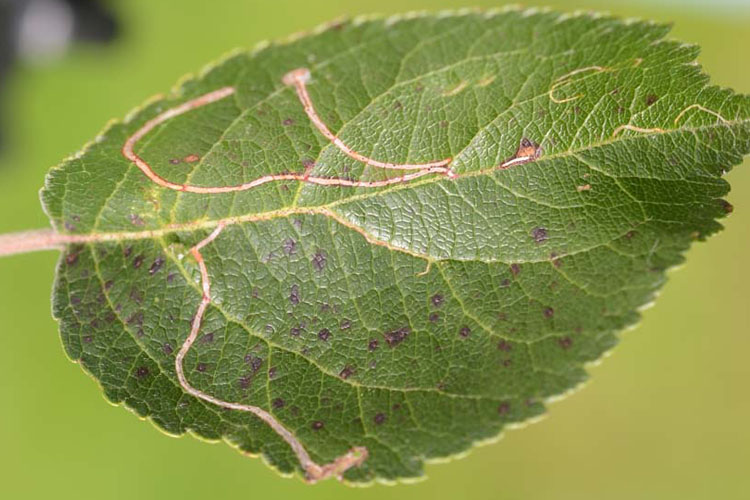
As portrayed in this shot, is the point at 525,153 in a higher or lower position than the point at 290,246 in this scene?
higher

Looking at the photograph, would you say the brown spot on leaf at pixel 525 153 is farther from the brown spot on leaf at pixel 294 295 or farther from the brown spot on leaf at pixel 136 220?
the brown spot on leaf at pixel 136 220

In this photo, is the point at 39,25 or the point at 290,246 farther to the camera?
the point at 39,25

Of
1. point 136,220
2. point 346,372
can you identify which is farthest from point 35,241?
point 346,372

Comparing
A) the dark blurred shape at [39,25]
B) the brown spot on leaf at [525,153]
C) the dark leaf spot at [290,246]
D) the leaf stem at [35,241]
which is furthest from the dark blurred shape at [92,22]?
the brown spot on leaf at [525,153]

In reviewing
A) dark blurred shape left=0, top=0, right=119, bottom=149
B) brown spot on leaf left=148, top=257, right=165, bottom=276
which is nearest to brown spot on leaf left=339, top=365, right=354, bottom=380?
brown spot on leaf left=148, top=257, right=165, bottom=276

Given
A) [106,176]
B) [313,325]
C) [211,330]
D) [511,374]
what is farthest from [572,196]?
[106,176]

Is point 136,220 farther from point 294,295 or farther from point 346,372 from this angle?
point 346,372
